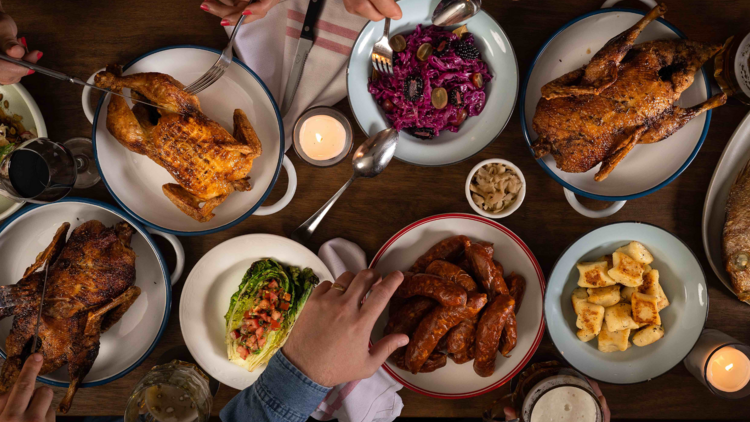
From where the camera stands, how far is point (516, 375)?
2271 mm

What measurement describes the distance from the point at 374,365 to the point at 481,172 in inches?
41.8

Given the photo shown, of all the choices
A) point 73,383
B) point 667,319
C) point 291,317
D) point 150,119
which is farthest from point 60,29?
point 667,319

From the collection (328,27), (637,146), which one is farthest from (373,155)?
(637,146)

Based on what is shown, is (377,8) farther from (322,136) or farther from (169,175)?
(169,175)

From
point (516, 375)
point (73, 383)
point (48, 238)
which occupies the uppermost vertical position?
point (48, 238)

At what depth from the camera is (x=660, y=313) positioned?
2.17m

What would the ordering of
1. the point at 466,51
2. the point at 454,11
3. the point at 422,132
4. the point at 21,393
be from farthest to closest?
the point at 422,132
the point at 466,51
the point at 454,11
the point at 21,393

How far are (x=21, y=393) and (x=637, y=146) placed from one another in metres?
3.00

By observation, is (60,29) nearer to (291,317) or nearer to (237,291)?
(237,291)

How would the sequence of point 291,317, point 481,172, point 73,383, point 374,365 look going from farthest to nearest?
point 291,317 → point 481,172 → point 73,383 → point 374,365

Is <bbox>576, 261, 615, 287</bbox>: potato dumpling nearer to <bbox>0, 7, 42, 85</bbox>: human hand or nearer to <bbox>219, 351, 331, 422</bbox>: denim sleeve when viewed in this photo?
<bbox>219, 351, 331, 422</bbox>: denim sleeve

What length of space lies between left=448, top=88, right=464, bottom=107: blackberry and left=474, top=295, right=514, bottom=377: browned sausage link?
3.06 feet

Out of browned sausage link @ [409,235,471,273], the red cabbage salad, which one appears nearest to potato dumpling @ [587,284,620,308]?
browned sausage link @ [409,235,471,273]

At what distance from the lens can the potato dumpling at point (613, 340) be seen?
2073mm
